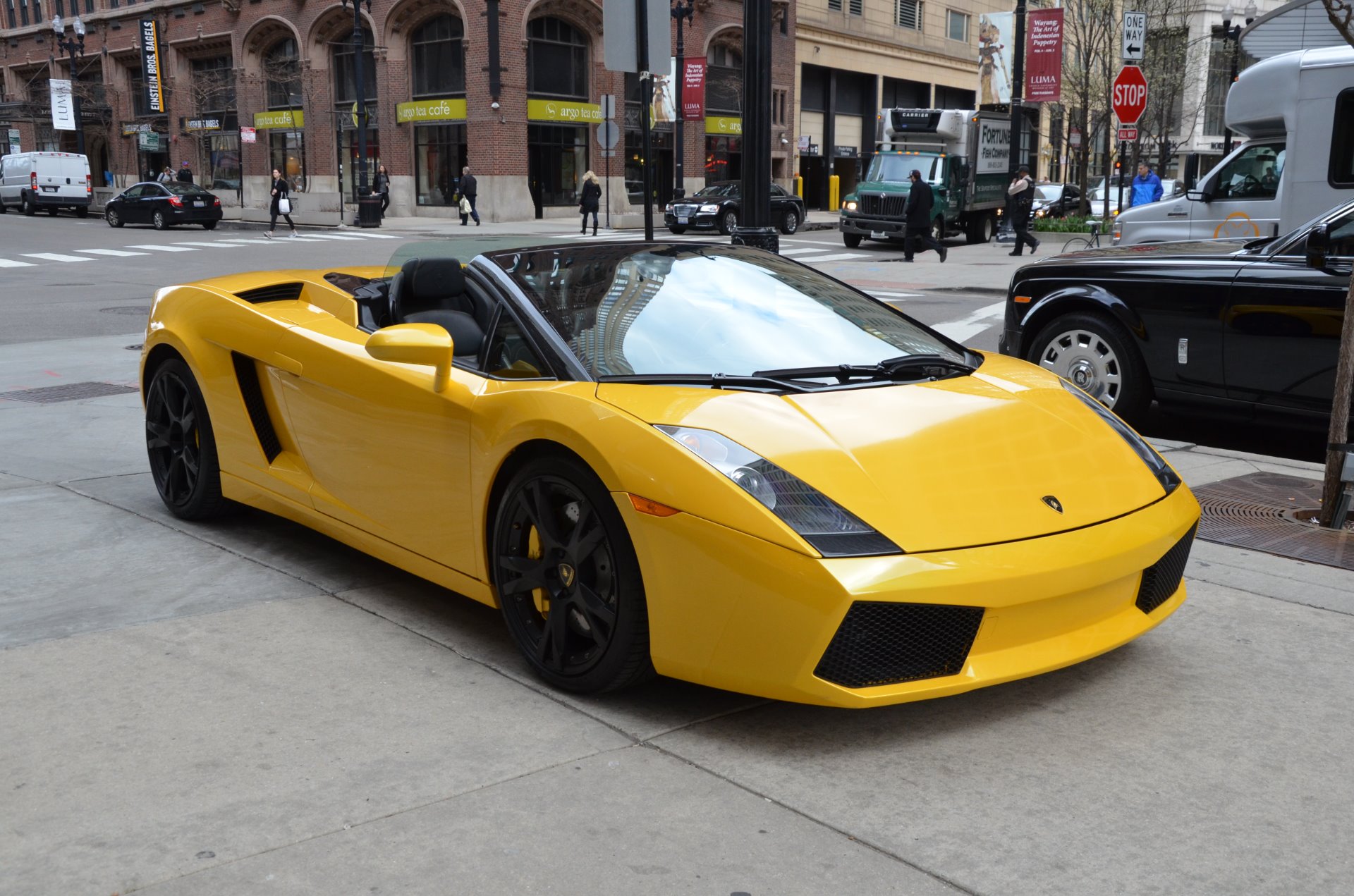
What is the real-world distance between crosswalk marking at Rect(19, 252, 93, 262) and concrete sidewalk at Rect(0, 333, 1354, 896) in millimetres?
23830

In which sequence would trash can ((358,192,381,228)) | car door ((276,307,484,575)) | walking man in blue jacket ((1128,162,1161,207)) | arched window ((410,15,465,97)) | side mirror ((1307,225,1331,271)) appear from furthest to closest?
arched window ((410,15,465,97))
trash can ((358,192,381,228))
walking man in blue jacket ((1128,162,1161,207))
side mirror ((1307,225,1331,271))
car door ((276,307,484,575))

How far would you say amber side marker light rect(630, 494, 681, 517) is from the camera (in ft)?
10.7

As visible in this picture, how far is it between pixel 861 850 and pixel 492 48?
143ft

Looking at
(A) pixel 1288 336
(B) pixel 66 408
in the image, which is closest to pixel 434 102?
(B) pixel 66 408

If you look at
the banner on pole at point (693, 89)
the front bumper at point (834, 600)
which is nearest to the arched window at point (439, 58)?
the banner on pole at point (693, 89)

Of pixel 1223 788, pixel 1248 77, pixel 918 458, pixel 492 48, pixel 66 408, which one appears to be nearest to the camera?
pixel 1223 788

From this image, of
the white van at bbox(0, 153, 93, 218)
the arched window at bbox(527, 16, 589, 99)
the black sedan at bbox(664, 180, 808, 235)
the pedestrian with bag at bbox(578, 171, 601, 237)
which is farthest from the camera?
the white van at bbox(0, 153, 93, 218)

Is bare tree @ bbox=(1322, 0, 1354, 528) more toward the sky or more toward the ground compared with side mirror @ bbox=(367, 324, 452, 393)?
more toward the ground

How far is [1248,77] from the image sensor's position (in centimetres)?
1384

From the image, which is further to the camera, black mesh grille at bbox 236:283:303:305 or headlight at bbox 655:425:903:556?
black mesh grille at bbox 236:283:303:305

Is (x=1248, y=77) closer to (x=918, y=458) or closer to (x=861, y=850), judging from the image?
(x=918, y=458)

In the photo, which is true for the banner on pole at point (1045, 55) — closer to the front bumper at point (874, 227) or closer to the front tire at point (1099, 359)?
the front bumper at point (874, 227)

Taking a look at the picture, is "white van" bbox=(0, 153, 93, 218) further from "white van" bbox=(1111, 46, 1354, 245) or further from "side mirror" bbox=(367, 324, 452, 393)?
"side mirror" bbox=(367, 324, 452, 393)

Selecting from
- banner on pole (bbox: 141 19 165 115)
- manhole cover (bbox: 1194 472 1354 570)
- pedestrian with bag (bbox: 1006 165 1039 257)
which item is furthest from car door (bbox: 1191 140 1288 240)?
banner on pole (bbox: 141 19 165 115)
